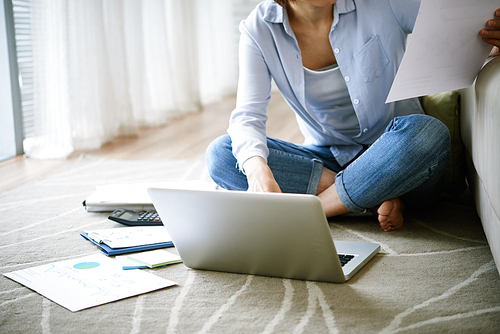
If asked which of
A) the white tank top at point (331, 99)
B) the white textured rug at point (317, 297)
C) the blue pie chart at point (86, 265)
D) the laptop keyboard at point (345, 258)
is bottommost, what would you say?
the white textured rug at point (317, 297)

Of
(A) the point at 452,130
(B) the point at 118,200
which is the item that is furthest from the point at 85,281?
(A) the point at 452,130

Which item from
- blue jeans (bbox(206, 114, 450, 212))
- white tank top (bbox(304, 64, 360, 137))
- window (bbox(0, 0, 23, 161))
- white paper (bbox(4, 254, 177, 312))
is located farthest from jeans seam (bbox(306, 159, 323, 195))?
window (bbox(0, 0, 23, 161))

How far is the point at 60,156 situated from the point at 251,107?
1475mm

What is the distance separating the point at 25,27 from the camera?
95.4 inches

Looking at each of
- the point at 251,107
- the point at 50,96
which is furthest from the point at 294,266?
the point at 50,96

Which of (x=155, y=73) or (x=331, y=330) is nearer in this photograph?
(x=331, y=330)

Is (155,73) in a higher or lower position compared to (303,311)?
higher

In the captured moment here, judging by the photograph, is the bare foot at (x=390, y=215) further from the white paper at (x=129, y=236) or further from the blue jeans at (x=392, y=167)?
the white paper at (x=129, y=236)

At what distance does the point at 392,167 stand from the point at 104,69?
6.47 ft

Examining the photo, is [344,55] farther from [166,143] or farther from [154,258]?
[166,143]

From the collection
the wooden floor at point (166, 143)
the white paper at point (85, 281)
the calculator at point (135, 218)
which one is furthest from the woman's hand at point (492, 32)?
the wooden floor at point (166, 143)

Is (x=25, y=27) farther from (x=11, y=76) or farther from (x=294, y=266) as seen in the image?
(x=294, y=266)

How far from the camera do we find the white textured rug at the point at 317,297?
0.79 m

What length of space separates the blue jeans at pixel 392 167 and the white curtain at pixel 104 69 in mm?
1444
